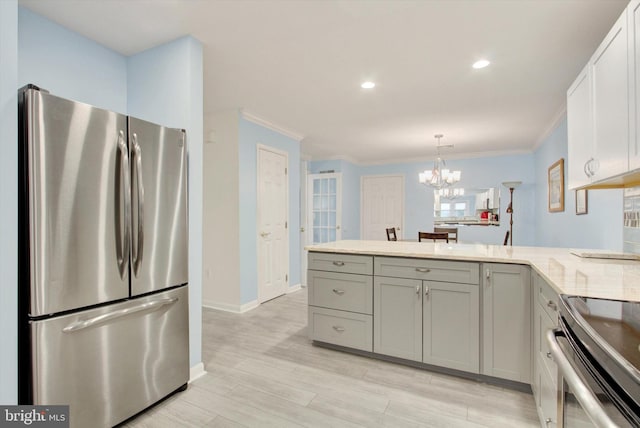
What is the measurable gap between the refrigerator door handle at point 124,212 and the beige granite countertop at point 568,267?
1438mm

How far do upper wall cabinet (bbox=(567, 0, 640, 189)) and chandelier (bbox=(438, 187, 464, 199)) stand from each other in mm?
4471

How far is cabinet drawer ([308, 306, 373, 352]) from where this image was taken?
2.47m

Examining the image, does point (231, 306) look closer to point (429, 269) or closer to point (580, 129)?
point (429, 269)

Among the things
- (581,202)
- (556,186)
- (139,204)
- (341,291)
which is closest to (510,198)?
(556,186)

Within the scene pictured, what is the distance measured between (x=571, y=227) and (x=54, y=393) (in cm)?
462

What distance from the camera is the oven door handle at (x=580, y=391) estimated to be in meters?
0.68

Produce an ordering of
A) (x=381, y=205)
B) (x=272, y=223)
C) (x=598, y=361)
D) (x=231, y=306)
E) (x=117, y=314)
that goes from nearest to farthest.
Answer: (x=598, y=361), (x=117, y=314), (x=231, y=306), (x=272, y=223), (x=381, y=205)

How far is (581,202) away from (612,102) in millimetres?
1965

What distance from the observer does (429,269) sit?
2.24 metres

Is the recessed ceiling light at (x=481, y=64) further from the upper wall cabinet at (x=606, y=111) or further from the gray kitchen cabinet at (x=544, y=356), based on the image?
the gray kitchen cabinet at (x=544, y=356)

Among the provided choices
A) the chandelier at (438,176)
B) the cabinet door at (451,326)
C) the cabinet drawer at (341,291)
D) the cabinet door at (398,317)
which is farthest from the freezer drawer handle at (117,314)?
the chandelier at (438,176)

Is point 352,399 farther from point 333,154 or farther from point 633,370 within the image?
point 333,154

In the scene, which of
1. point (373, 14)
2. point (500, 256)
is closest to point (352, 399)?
point (500, 256)

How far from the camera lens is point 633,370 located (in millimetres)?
628
